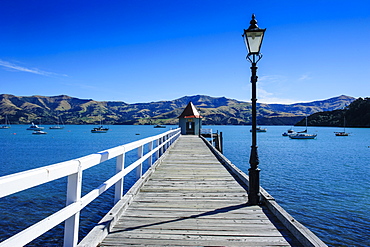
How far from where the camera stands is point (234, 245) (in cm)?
343

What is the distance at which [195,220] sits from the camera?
434cm

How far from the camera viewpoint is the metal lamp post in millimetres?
5223

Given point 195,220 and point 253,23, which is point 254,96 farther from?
point 195,220

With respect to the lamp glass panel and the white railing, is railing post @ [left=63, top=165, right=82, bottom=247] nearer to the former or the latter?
the white railing

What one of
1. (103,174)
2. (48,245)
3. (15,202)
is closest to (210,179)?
(48,245)

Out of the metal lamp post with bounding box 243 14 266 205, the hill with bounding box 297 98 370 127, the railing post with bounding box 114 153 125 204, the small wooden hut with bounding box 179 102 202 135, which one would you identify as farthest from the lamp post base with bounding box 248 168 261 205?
the hill with bounding box 297 98 370 127

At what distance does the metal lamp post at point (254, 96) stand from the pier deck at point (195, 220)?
0.96 ft

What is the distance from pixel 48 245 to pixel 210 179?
4.77m

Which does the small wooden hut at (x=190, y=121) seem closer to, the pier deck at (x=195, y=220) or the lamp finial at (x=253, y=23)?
the pier deck at (x=195, y=220)

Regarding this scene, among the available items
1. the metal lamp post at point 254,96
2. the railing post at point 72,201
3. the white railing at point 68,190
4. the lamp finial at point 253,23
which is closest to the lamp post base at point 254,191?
the metal lamp post at point 254,96

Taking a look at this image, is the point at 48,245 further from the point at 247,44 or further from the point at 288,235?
the point at 247,44

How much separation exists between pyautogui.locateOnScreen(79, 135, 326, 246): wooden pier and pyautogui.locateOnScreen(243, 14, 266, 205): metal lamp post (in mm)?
243

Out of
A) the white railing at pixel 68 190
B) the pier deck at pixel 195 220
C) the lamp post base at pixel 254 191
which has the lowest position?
the pier deck at pixel 195 220

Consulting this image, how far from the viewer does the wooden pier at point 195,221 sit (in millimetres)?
3527
